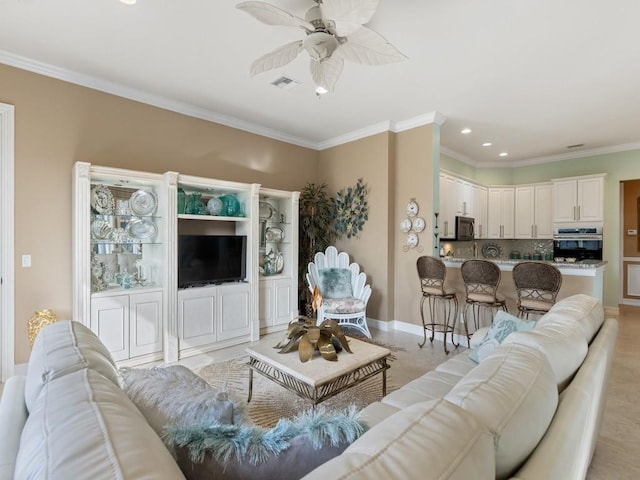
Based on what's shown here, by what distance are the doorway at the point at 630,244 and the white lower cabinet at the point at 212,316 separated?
7366mm

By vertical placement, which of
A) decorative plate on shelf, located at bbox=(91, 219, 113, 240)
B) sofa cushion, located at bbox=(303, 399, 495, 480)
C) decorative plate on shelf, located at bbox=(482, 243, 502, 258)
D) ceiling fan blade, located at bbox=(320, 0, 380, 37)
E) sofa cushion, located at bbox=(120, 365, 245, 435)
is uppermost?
ceiling fan blade, located at bbox=(320, 0, 380, 37)

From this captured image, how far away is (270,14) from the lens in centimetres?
193

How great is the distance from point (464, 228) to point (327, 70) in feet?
14.6

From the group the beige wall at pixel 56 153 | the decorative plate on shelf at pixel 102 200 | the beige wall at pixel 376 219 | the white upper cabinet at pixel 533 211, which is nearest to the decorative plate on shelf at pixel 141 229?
the decorative plate on shelf at pixel 102 200

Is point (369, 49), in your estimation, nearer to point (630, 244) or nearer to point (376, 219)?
point (376, 219)

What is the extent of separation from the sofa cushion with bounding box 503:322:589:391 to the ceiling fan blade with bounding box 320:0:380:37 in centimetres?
186

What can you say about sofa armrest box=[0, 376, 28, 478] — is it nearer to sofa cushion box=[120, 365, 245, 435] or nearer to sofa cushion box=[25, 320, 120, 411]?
sofa cushion box=[25, 320, 120, 411]

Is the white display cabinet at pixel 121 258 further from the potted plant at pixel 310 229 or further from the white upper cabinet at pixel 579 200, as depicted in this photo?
the white upper cabinet at pixel 579 200

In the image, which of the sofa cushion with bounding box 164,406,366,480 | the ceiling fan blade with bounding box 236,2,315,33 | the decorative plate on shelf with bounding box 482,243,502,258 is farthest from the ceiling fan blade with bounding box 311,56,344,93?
the decorative plate on shelf with bounding box 482,243,502,258

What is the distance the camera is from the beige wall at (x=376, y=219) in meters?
4.63

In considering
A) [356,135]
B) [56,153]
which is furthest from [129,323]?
[356,135]

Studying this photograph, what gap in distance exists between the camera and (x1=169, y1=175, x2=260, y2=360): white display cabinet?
3592mm

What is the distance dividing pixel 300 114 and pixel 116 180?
2.37 metres

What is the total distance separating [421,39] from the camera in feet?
8.59
